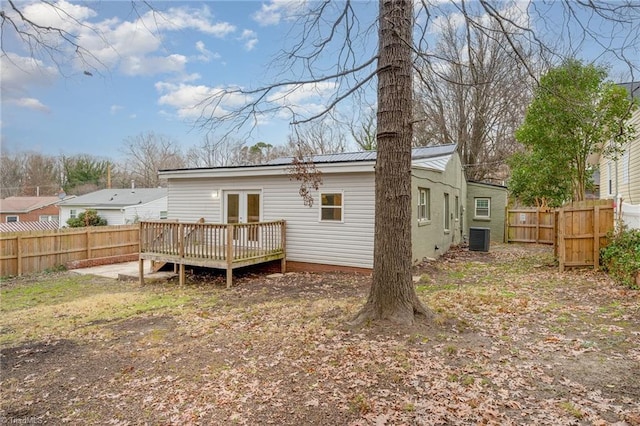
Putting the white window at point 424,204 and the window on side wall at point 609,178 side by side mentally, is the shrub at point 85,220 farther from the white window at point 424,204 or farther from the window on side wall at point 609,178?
the window on side wall at point 609,178

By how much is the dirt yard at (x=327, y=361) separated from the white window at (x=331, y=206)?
9.21 ft

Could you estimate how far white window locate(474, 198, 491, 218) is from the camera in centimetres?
1867

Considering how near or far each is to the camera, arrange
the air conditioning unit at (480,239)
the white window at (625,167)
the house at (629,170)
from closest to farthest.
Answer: the house at (629,170) < the white window at (625,167) < the air conditioning unit at (480,239)

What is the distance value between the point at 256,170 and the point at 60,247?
8188 millimetres

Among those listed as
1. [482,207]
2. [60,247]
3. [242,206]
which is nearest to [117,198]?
[60,247]

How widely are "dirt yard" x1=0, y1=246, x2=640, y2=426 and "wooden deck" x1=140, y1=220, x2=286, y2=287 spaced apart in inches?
64.0

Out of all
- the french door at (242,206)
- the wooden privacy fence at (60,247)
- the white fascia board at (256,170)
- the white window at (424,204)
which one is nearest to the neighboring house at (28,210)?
the wooden privacy fence at (60,247)

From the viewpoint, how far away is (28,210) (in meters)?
31.2

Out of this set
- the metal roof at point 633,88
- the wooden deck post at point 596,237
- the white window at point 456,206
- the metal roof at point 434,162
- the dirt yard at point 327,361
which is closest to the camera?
the dirt yard at point 327,361

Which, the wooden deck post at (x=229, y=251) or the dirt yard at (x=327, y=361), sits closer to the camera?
the dirt yard at (x=327, y=361)

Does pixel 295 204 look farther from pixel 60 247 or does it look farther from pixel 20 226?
pixel 20 226

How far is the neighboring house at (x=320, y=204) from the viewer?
9.75 meters

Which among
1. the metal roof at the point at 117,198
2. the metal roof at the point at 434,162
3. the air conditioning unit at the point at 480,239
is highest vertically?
the metal roof at the point at 434,162

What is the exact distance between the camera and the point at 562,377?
3.67m
